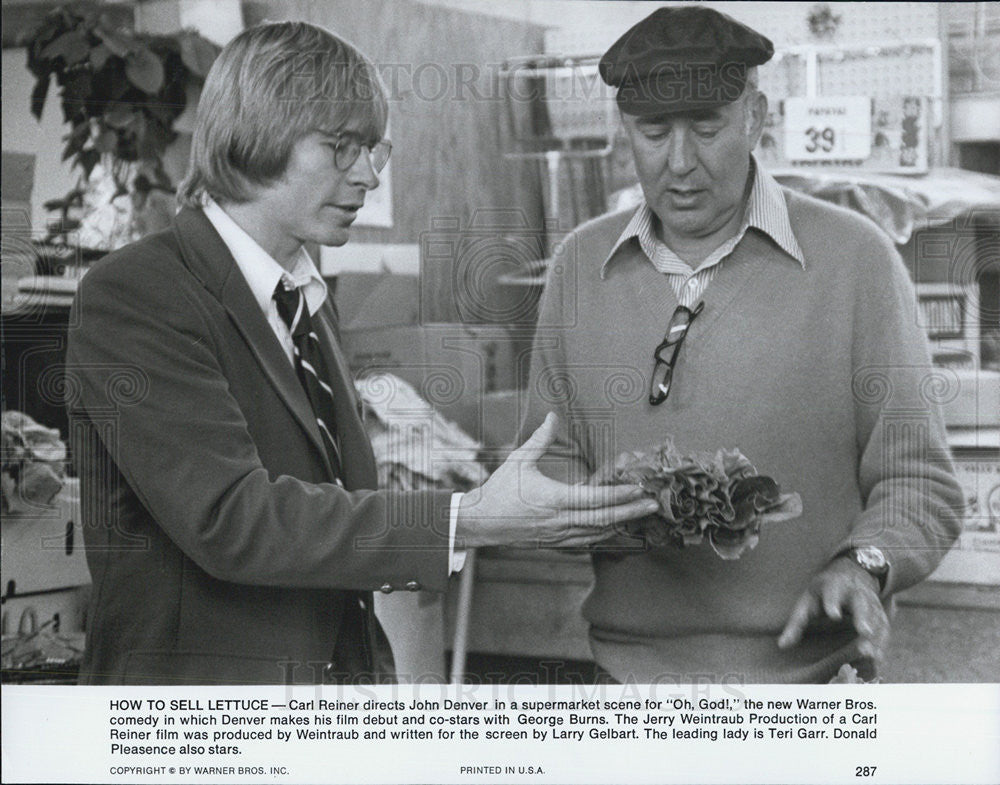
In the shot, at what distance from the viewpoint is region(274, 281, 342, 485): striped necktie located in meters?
1.75

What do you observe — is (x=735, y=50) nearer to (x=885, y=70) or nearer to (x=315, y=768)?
(x=885, y=70)

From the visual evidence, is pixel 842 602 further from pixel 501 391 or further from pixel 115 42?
pixel 115 42

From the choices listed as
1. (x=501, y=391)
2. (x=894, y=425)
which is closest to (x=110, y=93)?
(x=501, y=391)

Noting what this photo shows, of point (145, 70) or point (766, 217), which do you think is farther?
point (145, 70)

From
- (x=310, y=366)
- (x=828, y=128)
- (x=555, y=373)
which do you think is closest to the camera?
(x=310, y=366)

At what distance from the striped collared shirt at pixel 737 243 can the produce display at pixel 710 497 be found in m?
0.30

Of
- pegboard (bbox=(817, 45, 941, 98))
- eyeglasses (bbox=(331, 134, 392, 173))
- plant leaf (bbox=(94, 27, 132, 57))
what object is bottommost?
eyeglasses (bbox=(331, 134, 392, 173))

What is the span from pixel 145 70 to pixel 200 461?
3.15 ft

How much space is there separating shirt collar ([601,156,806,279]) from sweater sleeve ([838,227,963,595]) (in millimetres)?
123

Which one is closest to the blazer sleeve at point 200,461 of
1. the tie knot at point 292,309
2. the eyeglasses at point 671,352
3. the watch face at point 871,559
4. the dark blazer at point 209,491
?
the dark blazer at point 209,491

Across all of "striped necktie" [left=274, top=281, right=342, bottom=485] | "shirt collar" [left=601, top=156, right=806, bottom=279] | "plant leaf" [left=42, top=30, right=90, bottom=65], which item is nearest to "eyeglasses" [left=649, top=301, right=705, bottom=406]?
"shirt collar" [left=601, top=156, right=806, bottom=279]

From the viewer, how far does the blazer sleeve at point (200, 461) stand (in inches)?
64.2

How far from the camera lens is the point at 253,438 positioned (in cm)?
169

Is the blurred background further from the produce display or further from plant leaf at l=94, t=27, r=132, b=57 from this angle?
the produce display
